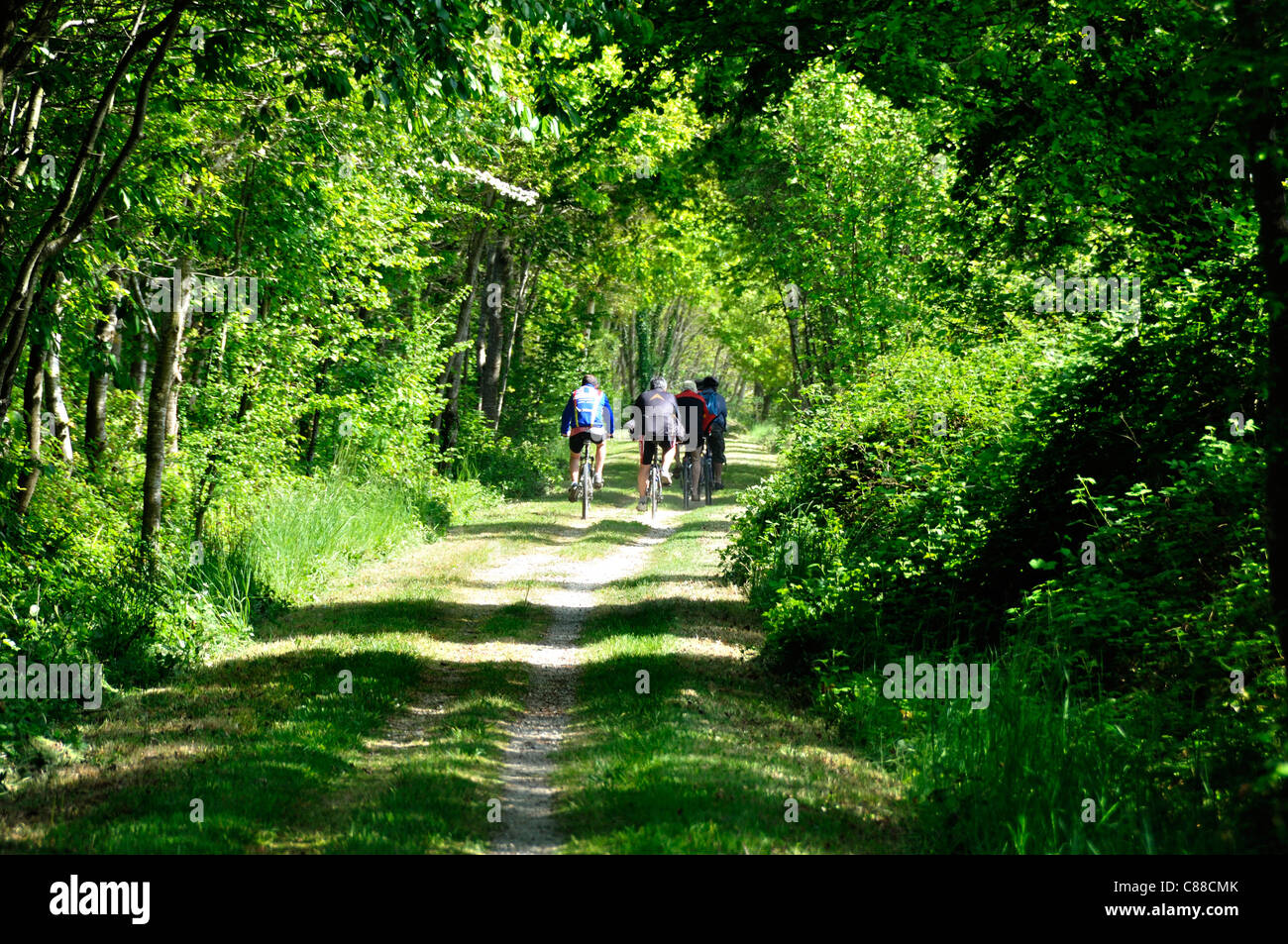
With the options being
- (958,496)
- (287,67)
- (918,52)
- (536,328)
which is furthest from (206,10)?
(536,328)

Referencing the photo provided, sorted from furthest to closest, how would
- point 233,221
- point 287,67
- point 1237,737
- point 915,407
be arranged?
point 233,221
point 915,407
point 287,67
point 1237,737

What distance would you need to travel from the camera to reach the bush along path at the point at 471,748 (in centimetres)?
563

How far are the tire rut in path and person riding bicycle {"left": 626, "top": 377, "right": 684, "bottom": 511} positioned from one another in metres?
5.60

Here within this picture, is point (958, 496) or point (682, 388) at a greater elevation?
point (682, 388)

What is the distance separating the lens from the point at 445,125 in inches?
479

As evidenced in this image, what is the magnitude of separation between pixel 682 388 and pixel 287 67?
13.5 metres

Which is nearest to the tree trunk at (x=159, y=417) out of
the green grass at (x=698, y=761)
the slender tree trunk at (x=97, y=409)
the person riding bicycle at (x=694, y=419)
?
the slender tree trunk at (x=97, y=409)

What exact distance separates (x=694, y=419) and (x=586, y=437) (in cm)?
343

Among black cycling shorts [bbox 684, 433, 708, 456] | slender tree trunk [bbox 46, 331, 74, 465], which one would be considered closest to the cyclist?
black cycling shorts [bbox 684, 433, 708, 456]

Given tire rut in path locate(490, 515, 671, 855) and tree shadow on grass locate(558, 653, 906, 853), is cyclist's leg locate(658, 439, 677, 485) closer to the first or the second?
tire rut in path locate(490, 515, 671, 855)

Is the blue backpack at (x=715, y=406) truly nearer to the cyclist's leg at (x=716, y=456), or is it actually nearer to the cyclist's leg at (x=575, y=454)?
the cyclist's leg at (x=716, y=456)

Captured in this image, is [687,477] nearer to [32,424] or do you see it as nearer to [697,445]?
[697,445]

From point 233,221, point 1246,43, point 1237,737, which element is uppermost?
point 233,221
